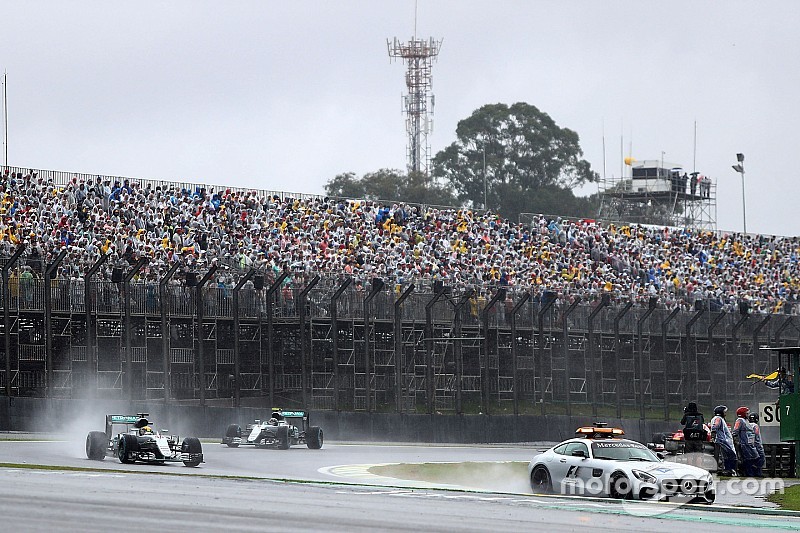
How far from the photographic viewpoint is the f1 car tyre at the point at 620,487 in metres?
21.3

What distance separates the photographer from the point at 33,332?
3600 cm

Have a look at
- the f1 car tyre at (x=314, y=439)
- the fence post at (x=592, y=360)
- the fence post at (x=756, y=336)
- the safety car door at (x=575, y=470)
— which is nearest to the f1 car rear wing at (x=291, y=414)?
the f1 car tyre at (x=314, y=439)

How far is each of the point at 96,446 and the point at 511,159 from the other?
287 ft

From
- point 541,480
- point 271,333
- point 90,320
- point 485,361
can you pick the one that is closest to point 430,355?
point 485,361

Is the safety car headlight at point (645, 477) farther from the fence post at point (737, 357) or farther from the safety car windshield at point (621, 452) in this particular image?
the fence post at point (737, 357)

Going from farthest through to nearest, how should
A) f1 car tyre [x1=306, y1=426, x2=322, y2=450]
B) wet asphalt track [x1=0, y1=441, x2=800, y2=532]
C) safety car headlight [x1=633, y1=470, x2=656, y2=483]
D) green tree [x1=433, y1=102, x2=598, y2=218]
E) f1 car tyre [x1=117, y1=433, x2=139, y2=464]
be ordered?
1. green tree [x1=433, y1=102, x2=598, y2=218]
2. f1 car tyre [x1=306, y1=426, x2=322, y2=450]
3. f1 car tyre [x1=117, y1=433, x2=139, y2=464]
4. safety car headlight [x1=633, y1=470, x2=656, y2=483]
5. wet asphalt track [x1=0, y1=441, x2=800, y2=532]

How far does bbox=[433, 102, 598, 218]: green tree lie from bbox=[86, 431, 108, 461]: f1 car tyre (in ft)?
276

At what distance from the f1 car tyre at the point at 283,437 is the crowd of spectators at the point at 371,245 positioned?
22.5ft

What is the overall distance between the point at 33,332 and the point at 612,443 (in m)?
18.4

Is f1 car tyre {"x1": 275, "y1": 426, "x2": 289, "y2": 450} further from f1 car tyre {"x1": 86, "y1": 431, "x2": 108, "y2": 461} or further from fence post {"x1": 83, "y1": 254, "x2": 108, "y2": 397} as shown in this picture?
f1 car tyre {"x1": 86, "y1": 431, "x2": 108, "y2": 461}

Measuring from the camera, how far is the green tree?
112m

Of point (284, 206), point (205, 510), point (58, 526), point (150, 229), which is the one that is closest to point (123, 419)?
point (205, 510)

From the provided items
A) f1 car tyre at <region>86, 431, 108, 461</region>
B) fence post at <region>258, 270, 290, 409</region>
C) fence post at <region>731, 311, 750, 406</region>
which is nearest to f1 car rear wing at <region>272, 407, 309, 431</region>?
fence post at <region>258, 270, 290, 409</region>

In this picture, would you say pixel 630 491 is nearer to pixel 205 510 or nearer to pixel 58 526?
pixel 205 510
